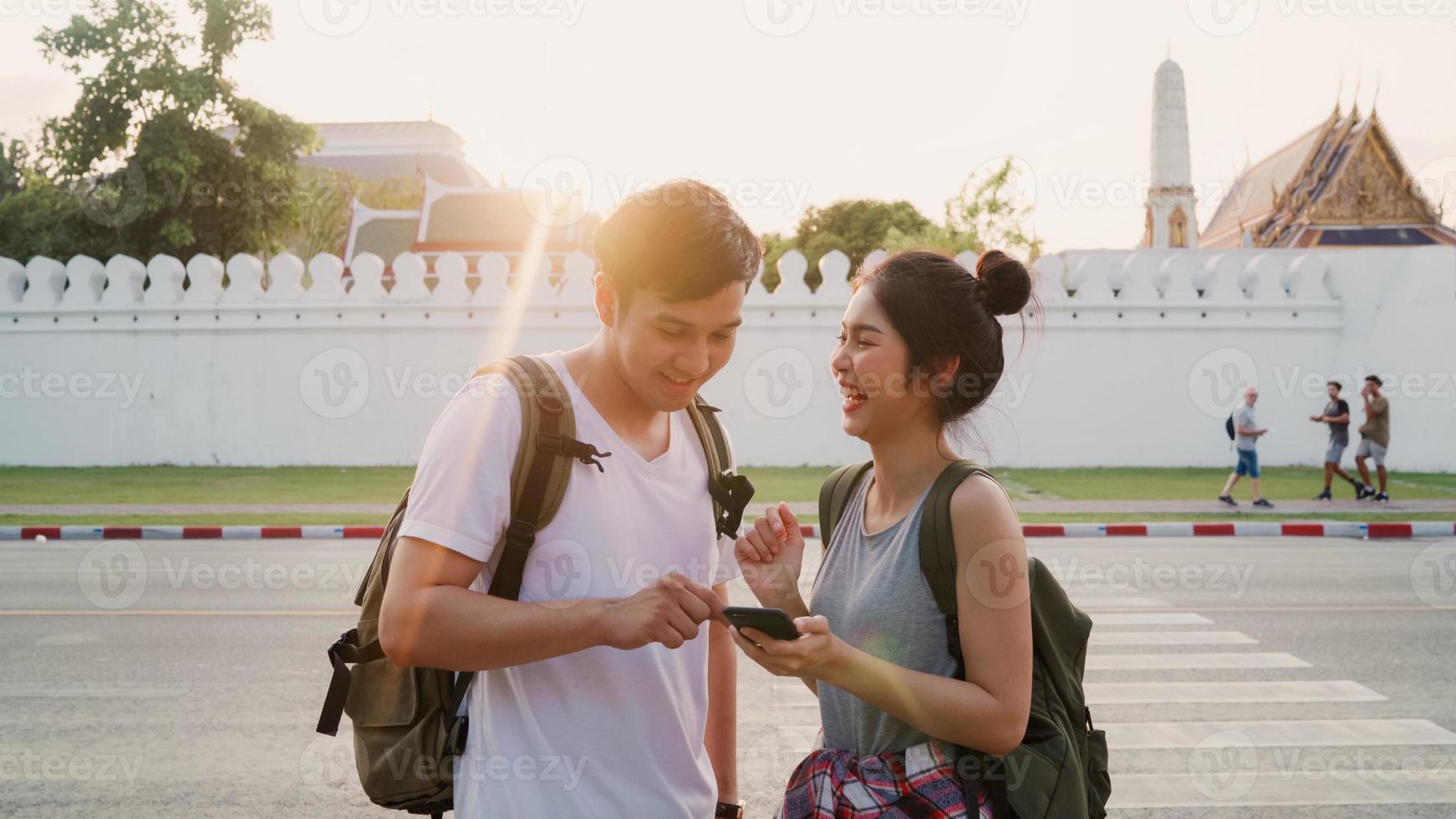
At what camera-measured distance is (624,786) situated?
5.82ft

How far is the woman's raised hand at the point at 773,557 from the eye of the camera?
6.93ft

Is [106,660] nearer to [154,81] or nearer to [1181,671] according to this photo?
[1181,671]

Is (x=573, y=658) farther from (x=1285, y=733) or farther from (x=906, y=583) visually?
(x=1285, y=733)

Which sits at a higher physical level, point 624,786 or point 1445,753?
point 624,786

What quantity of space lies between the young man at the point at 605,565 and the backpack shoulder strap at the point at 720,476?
0.11ft

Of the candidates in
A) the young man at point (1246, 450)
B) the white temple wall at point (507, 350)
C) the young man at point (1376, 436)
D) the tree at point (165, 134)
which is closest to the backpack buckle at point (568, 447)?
the young man at point (1246, 450)

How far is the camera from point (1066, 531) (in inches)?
474

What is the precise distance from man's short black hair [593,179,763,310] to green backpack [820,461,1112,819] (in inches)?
21.3

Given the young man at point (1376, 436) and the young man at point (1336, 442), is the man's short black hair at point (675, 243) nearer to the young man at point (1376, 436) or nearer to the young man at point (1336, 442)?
the young man at point (1336, 442)

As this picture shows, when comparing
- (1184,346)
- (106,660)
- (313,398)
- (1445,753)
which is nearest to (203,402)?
(313,398)

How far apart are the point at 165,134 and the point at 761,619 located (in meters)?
25.8

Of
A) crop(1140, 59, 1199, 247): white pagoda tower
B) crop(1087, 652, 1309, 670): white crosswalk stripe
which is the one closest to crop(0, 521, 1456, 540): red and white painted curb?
crop(1087, 652, 1309, 670): white crosswalk stripe

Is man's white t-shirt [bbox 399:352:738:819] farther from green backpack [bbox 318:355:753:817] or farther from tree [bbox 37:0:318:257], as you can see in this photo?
tree [bbox 37:0:318:257]

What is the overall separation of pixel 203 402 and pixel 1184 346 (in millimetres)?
16658
